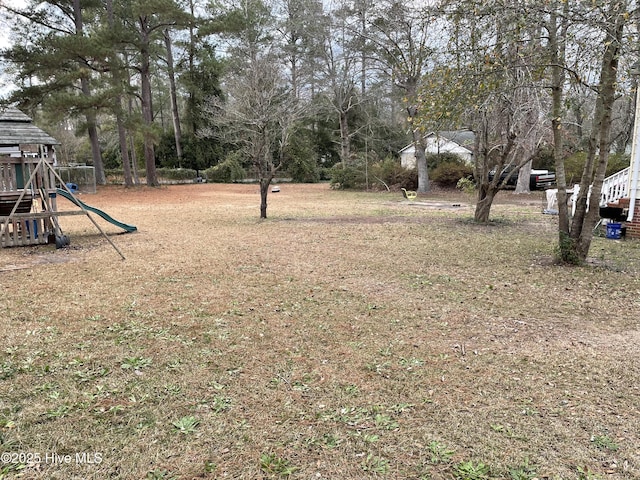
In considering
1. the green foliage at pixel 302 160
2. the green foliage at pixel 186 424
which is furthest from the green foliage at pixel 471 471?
the green foliage at pixel 302 160

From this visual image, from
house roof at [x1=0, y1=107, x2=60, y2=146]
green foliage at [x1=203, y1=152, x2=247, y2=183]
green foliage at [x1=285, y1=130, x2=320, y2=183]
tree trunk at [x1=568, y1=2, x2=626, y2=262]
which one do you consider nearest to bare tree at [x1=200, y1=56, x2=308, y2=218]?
green foliage at [x1=203, y1=152, x2=247, y2=183]

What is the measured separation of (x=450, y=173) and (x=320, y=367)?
22039mm

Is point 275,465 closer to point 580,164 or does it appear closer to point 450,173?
point 580,164

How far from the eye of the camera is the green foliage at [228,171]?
1282 inches

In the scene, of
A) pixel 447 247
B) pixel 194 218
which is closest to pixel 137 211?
pixel 194 218

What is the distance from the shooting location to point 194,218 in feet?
43.2

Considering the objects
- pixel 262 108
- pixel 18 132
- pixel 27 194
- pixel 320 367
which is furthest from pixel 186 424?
pixel 262 108

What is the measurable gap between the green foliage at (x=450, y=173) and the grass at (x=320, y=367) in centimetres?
1683

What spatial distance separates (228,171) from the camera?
108 feet

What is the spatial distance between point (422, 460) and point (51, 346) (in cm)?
329

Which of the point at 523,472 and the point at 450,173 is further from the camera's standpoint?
the point at 450,173

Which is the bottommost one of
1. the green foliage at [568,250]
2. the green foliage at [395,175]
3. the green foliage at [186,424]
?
the green foliage at [186,424]

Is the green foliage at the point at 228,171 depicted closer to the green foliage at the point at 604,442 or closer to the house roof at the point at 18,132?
the house roof at the point at 18,132

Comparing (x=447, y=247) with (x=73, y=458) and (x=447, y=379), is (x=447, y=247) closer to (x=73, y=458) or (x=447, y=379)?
(x=447, y=379)
